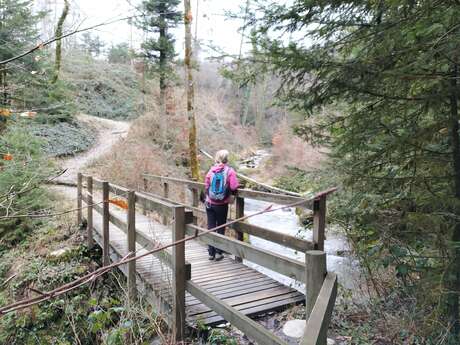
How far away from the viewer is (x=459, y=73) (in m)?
3.13

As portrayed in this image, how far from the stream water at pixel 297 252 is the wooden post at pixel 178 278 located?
Answer: 6.25 feet

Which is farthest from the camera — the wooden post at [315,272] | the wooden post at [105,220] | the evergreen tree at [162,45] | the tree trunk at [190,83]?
the evergreen tree at [162,45]

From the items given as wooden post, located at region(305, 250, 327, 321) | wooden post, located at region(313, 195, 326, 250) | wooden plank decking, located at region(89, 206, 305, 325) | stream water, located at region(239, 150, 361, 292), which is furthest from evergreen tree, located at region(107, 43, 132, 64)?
wooden post, located at region(305, 250, 327, 321)

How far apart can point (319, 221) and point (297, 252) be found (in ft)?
13.5

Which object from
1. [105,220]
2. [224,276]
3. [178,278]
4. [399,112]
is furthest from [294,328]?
[105,220]

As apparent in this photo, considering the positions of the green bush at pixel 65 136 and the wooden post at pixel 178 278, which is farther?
the green bush at pixel 65 136

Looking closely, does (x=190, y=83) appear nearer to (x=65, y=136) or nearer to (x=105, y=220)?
(x=105, y=220)

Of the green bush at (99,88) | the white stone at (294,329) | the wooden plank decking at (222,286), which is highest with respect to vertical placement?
the green bush at (99,88)

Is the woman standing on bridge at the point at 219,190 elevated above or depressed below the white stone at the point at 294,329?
above

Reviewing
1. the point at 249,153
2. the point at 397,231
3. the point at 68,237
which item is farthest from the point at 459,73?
the point at 249,153

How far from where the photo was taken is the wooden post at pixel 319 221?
13.8 ft

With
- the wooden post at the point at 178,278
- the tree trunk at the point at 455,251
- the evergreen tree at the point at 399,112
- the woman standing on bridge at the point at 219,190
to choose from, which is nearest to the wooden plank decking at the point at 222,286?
the wooden post at the point at 178,278

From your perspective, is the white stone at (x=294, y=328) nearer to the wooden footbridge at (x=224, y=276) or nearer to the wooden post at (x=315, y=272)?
the wooden footbridge at (x=224, y=276)

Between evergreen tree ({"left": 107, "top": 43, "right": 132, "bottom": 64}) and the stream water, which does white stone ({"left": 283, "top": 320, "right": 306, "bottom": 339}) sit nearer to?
the stream water
